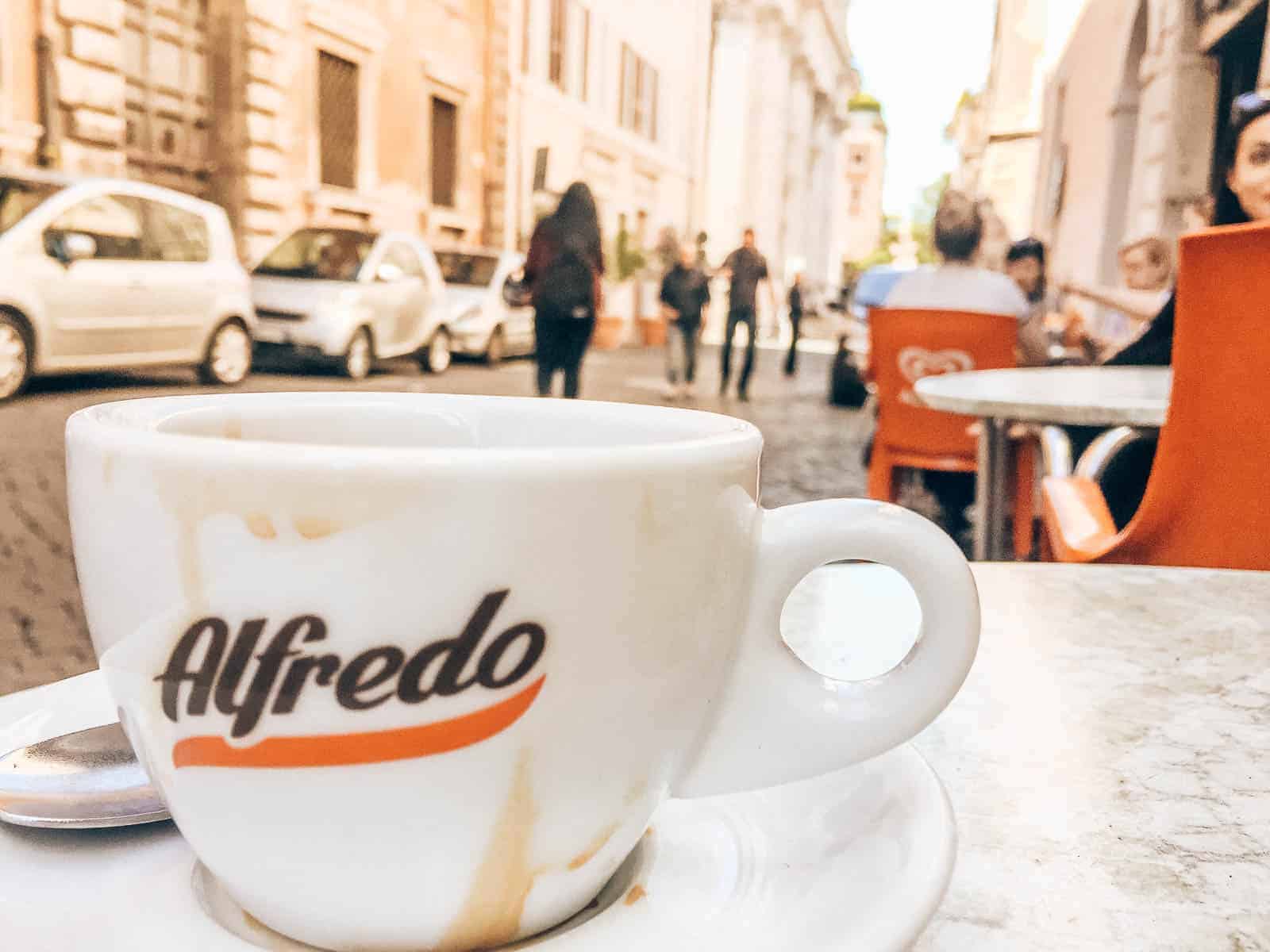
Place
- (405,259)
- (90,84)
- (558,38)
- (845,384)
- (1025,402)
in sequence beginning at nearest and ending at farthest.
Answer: (1025,402) < (90,84) < (405,259) < (558,38) < (845,384)

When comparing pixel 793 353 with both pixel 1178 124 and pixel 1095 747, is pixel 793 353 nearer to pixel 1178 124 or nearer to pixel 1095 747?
pixel 1178 124

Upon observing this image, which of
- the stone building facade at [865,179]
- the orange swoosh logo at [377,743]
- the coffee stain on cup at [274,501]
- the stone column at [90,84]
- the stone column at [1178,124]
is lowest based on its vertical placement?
the orange swoosh logo at [377,743]

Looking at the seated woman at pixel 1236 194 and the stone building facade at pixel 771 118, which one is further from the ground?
the stone building facade at pixel 771 118

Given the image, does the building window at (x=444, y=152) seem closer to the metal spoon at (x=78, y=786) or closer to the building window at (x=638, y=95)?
the building window at (x=638, y=95)

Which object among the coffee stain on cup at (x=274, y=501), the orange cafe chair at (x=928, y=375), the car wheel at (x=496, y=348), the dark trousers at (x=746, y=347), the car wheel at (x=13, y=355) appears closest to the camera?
the coffee stain on cup at (x=274, y=501)

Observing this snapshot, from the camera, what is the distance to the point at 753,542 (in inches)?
12.3

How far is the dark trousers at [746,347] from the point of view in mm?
7164

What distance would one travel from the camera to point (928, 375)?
2693mm

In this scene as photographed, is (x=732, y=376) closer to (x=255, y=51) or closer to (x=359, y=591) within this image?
(x=255, y=51)

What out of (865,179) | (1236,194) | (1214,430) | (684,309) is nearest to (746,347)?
(684,309)

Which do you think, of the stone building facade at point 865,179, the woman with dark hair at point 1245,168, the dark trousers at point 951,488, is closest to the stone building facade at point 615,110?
the dark trousers at point 951,488

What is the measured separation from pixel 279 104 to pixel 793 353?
7.06 meters

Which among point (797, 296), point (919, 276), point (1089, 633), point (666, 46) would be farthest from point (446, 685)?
point (797, 296)

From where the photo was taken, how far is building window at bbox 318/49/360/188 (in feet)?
11.7
